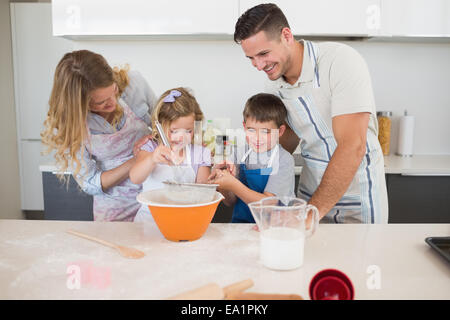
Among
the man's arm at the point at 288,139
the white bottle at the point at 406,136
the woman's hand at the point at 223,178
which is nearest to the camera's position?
the woman's hand at the point at 223,178

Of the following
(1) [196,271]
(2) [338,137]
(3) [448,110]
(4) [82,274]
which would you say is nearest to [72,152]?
(4) [82,274]

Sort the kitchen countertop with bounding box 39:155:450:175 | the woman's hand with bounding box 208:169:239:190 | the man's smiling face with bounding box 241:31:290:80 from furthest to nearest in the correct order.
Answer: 1. the kitchen countertop with bounding box 39:155:450:175
2. the man's smiling face with bounding box 241:31:290:80
3. the woman's hand with bounding box 208:169:239:190

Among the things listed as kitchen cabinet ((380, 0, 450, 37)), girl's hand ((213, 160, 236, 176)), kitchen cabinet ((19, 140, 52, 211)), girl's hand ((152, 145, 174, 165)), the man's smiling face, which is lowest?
kitchen cabinet ((19, 140, 52, 211))

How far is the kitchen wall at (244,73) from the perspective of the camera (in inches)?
89.7

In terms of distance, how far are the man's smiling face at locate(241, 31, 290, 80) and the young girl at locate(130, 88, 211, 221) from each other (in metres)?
0.26

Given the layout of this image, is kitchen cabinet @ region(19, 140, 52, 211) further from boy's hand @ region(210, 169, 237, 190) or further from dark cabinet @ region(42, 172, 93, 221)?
boy's hand @ region(210, 169, 237, 190)

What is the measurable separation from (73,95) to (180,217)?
1.84ft

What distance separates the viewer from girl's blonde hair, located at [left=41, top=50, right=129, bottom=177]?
1.17 metres

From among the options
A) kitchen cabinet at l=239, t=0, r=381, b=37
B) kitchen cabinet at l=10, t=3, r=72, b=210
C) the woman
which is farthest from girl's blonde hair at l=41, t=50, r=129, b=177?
kitchen cabinet at l=10, t=3, r=72, b=210

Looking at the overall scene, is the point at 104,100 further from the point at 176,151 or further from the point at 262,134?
the point at 262,134

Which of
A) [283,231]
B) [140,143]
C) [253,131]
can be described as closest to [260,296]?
[283,231]

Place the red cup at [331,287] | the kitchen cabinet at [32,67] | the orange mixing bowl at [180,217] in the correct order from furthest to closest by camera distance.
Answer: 1. the kitchen cabinet at [32,67]
2. the orange mixing bowl at [180,217]
3. the red cup at [331,287]

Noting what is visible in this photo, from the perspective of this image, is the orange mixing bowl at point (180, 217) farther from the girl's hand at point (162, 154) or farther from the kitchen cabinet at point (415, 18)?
the kitchen cabinet at point (415, 18)

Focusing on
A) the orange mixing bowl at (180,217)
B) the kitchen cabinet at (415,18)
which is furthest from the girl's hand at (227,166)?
the kitchen cabinet at (415,18)
